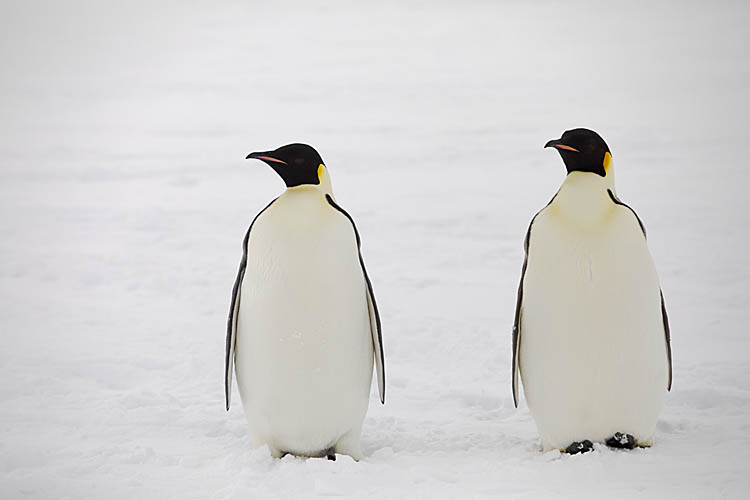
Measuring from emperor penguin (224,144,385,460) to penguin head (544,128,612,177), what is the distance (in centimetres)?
69

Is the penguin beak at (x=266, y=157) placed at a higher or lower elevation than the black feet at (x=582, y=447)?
higher

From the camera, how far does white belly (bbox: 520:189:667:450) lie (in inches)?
106

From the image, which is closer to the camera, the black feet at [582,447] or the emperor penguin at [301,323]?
the emperor penguin at [301,323]

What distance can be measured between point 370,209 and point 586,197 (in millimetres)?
4350

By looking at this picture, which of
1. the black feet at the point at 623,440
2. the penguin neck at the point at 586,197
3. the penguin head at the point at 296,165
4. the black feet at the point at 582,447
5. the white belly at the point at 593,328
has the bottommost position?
the black feet at the point at 582,447

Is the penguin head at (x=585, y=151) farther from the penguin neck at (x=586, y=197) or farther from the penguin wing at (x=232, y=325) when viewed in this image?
the penguin wing at (x=232, y=325)

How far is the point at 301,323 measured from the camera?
266 centimetres

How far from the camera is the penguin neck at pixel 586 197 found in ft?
8.92

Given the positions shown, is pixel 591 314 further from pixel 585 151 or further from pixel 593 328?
pixel 585 151

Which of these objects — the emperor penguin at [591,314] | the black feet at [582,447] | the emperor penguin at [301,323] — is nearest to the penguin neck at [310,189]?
the emperor penguin at [301,323]

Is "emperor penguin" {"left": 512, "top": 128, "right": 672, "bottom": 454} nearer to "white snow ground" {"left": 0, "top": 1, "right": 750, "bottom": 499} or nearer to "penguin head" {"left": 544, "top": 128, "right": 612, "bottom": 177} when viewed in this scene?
"penguin head" {"left": 544, "top": 128, "right": 612, "bottom": 177}

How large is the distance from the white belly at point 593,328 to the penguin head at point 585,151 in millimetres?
131

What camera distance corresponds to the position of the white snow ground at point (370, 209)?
2764 millimetres

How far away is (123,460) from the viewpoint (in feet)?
9.07
